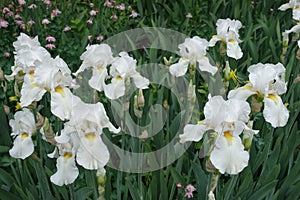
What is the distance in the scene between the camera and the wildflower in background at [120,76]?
1.70 metres

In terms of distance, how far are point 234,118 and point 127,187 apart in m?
0.71

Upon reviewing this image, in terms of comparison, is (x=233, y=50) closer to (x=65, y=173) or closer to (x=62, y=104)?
(x=62, y=104)

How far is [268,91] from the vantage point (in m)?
1.62

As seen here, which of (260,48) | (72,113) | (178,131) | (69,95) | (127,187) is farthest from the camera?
(260,48)

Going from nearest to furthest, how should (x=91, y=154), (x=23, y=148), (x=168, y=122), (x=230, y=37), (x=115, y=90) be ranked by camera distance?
(x=91, y=154)
(x=23, y=148)
(x=115, y=90)
(x=168, y=122)
(x=230, y=37)

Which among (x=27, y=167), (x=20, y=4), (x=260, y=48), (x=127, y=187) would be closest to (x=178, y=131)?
(x=127, y=187)

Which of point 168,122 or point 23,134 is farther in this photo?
point 168,122

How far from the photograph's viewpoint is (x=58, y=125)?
6.49 feet

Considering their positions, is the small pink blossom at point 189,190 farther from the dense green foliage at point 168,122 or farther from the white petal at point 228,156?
the white petal at point 228,156

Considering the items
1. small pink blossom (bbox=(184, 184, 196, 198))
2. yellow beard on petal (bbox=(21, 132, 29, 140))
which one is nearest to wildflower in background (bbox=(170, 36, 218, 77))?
small pink blossom (bbox=(184, 184, 196, 198))

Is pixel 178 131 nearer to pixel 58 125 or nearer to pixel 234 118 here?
pixel 58 125

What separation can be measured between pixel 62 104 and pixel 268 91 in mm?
756

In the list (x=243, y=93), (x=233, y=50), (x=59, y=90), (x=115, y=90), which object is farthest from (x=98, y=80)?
(x=233, y=50)

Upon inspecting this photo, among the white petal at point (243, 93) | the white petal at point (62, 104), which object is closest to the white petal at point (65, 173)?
the white petal at point (62, 104)
